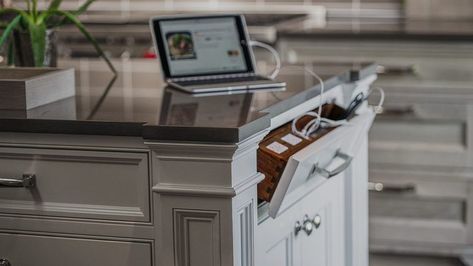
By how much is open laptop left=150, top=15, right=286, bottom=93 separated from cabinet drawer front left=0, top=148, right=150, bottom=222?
491 mm

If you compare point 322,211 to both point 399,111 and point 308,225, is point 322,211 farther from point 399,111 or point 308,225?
point 399,111

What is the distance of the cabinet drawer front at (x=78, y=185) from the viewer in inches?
68.8

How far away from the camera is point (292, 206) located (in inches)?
79.7

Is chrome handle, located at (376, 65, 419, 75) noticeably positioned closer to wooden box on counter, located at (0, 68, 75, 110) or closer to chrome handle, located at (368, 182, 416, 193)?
chrome handle, located at (368, 182, 416, 193)

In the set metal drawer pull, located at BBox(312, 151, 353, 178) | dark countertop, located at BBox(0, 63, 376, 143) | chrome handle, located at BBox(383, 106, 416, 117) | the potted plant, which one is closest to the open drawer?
metal drawer pull, located at BBox(312, 151, 353, 178)

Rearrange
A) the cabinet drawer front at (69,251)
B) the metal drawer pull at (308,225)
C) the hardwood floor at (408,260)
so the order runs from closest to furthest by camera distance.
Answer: the cabinet drawer front at (69,251) < the metal drawer pull at (308,225) < the hardwood floor at (408,260)

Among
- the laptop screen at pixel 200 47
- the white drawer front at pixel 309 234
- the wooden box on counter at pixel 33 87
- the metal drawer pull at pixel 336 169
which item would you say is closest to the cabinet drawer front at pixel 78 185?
the wooden box on counter at pixel 33 87

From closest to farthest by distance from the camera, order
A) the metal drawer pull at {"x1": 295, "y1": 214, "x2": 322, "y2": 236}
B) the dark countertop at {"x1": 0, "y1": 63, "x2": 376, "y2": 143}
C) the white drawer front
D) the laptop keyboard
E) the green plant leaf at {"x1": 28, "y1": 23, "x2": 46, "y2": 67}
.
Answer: the dark countertop at {"x1": 0, "y1": 63, "x2": 376, "y2": 143}
the white drawer front
the metal drawer pull at {"x1": 295, "y1": 214, "x2": 322, "y2": 236}
the laptop keyboard
the green plant leaf at {"x1": 28, "y1": 23, "x2": 46, "y2": 67}

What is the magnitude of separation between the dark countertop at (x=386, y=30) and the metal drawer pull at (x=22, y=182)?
2044 mm

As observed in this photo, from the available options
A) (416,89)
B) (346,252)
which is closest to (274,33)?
(416,89)

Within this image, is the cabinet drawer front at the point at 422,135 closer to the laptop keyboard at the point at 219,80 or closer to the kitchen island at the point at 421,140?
the kitchen island at the point at 421,140

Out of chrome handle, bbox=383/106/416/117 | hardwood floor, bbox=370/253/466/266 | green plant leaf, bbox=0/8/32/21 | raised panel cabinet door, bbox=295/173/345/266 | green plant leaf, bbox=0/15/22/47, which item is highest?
green plant leaf, bbox=0/8/32/21

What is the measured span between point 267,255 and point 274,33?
1944 mm

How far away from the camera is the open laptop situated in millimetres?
2252
